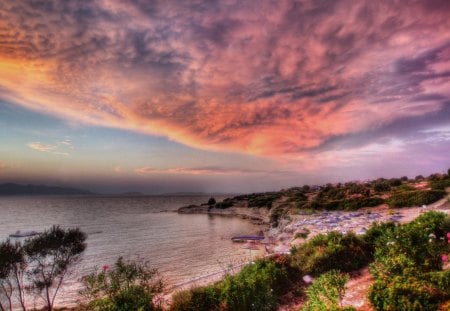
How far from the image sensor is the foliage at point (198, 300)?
1338 cm

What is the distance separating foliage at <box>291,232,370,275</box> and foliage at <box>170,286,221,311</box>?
6552 millimetres

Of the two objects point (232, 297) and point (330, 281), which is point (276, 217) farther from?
point (330, 281)

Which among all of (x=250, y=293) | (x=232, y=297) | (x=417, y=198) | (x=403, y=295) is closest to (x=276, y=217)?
(x=417, y=198)

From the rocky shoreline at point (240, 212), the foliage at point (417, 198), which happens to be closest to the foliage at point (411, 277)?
the foliage at point (417, 198)

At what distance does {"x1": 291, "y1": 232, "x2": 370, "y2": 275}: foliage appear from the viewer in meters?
17.3

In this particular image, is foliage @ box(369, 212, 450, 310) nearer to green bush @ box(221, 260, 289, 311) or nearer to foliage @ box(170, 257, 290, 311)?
green bush @ box(221, 260, 289, 311)

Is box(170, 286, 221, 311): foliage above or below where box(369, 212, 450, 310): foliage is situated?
below

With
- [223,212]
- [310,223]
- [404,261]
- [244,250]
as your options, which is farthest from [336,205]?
[404,261]

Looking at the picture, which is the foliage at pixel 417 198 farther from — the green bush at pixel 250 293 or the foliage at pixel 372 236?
the green bush at pixel 250 293

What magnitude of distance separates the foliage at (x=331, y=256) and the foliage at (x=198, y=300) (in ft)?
21.5

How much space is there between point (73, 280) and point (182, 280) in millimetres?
12056

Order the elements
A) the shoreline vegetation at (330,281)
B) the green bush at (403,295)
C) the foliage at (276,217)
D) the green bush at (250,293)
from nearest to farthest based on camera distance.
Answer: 1. the green bush at (403,295)
2. the shoreline vegetation at (330,281)
3. the green bush at (250,293)
4. the foliage at (276,217)

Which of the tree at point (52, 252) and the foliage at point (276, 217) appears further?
the foliage at point (276, 217)

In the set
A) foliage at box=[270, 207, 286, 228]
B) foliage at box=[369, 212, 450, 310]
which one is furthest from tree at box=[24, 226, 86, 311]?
foliage at box=[270, 207, 286, 228]
